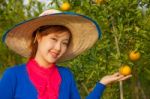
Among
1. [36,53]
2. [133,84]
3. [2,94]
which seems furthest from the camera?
[133,84]

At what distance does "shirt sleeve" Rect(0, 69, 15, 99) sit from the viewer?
2.51 metres

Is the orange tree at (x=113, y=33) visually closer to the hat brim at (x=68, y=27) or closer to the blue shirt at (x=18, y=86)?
the hat brim at (x=68, y=27)

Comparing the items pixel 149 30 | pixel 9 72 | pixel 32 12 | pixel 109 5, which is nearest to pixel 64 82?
pixel 9 72

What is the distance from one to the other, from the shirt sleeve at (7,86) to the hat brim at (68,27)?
326 millimetres

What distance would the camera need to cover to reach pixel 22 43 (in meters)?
2.89

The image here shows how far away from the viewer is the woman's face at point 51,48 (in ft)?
8.46

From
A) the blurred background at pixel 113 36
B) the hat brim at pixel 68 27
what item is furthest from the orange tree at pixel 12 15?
the hat brim at pixel 68 27

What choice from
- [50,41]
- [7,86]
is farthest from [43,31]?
[7,86]

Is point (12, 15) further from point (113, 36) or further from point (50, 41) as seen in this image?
point (50, 41)

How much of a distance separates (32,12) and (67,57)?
371 centimetres

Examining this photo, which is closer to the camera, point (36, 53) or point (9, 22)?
point (36, 53)

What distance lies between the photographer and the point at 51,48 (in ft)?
8.47

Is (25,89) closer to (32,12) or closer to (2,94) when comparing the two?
(2,94)

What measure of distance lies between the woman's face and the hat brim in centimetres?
10
